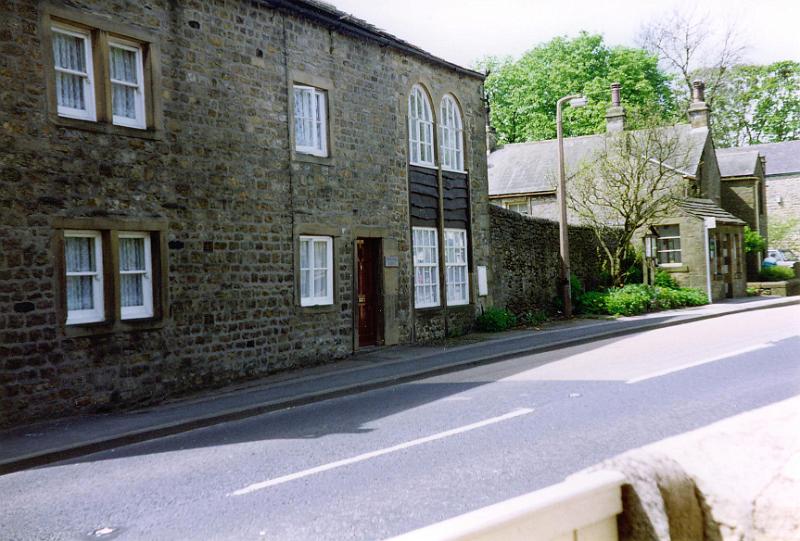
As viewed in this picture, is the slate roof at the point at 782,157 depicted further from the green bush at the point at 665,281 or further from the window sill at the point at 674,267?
the green bush at the point at 665,281

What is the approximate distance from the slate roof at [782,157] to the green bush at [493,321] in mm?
36566

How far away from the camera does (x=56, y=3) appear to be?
33.6 ft

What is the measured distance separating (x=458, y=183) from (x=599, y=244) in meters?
9.12

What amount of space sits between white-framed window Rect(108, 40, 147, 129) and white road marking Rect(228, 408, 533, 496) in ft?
22.8

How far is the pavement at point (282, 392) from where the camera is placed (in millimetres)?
8328

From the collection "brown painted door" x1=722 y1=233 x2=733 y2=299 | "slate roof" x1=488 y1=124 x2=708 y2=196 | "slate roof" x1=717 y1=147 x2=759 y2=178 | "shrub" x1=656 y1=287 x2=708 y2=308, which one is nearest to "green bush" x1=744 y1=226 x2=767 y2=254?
"brown painted door" x1=722 y1=233 x2=733 y2=299

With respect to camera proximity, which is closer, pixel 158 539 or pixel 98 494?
pixel 158 539

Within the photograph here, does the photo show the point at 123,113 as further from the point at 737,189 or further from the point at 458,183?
the point at 737,189

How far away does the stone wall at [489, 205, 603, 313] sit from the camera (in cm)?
2117

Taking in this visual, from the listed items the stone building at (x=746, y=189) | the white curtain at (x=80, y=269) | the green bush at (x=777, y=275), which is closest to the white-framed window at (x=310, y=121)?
the white curtain at (x=80, y=269)

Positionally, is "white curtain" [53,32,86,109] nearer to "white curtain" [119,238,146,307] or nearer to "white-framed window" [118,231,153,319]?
"white-framed window" [118,231,153,319]

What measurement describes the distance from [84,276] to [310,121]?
5872 millimetres

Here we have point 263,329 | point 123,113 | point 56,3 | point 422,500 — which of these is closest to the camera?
point 422,500

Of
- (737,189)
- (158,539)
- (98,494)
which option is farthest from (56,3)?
(737,189)
